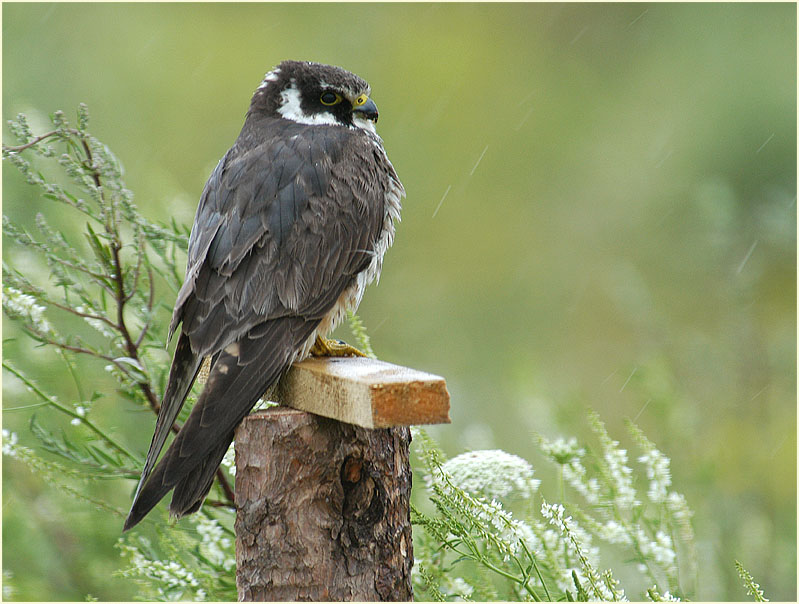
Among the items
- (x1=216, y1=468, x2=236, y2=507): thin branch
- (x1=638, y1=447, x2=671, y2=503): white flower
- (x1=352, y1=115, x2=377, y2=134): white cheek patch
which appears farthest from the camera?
(x1=352, y1=115, x2=377, y2=134): white cheek patch

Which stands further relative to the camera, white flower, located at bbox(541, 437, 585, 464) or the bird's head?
the bird's head

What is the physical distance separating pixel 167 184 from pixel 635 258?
434 cm

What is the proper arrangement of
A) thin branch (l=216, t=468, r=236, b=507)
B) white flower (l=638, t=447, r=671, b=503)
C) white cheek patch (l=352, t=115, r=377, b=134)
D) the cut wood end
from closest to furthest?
the cut wood end < white flower (l=638, t=447, r=671, b=503) < thin branch (l=216, t=468, r=236, b=507) < white cheek patch (l=352, t=115, r=377, b=134)

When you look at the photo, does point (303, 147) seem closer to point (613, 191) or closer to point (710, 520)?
point (710, 520)

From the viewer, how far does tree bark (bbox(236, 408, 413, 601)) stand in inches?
75.7

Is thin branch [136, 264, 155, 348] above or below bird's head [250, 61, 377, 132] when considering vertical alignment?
below

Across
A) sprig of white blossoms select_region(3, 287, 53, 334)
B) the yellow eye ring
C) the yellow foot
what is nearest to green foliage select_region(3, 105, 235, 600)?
sprig of white blossoms select_region(3, 287, 53, 334)

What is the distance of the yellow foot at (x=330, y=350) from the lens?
92.2 inches

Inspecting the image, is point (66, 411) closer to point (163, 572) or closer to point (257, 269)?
point (163, 572)

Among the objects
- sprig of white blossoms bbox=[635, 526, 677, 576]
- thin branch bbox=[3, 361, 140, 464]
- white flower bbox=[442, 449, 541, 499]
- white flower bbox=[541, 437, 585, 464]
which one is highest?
thin branch bbox=[3, 361, 140, 464]

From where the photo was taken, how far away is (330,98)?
2.69 metres

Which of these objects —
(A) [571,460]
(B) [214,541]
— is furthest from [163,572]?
(A) [571,460]

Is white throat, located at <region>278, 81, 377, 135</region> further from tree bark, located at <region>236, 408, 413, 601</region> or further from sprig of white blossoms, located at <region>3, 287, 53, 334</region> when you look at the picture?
tree bark, located at <region>236, 408, 413, 601</region>

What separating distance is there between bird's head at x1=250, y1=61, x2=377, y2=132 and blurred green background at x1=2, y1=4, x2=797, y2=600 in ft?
8.16
